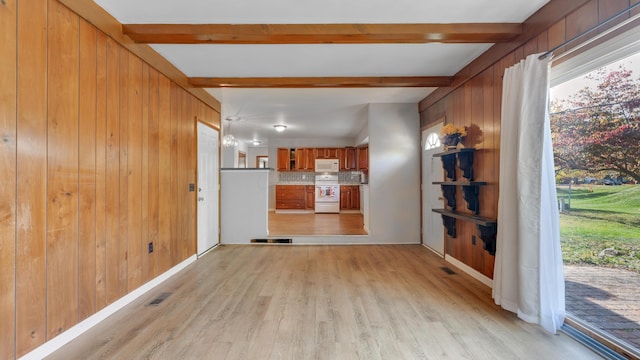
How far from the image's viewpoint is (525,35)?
2527mm

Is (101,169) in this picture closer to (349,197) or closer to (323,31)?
(323,31)

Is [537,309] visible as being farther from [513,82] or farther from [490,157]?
[513,82]

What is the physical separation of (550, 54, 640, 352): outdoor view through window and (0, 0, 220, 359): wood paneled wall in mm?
3605

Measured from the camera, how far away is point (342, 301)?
2.71 m

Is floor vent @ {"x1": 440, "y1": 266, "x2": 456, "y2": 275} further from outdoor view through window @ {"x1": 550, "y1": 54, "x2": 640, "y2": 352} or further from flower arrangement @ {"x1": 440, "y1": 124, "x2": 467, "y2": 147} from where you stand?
flower arrangement @ {"x1": 440, "y1": 124, "x2": 467, "y2": 147}

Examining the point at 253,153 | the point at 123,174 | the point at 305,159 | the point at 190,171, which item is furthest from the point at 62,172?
the point at 253,153

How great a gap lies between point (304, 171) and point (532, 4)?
24.9 ft

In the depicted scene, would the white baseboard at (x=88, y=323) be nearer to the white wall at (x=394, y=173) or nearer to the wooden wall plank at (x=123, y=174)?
the wooden wall plank at (x=123, y=174)

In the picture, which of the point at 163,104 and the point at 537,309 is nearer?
the point at 537,309

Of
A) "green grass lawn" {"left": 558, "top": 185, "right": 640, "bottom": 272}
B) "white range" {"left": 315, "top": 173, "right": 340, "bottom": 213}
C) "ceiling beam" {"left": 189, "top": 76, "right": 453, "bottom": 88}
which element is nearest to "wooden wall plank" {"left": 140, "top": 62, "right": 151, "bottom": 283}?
"ceiling beam" {"left": 189, "top": 76, "right": 453, "bottom": 88}

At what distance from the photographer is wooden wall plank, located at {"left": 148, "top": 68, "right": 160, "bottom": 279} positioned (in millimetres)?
3084

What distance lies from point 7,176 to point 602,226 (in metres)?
3.70

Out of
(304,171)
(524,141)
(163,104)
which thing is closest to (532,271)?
(524,141)

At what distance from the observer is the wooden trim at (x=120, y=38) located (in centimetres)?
213
